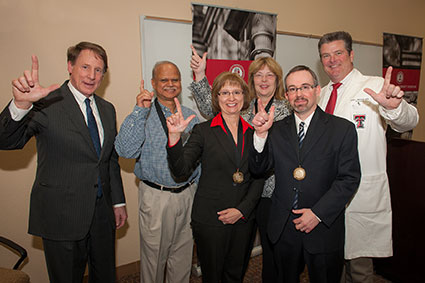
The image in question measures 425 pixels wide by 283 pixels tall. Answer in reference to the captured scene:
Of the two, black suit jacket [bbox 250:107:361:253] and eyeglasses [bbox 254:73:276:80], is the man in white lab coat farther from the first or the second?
eyeglasses [bbox 254:73:276:80]

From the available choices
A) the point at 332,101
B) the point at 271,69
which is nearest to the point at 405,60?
the point at 332,101

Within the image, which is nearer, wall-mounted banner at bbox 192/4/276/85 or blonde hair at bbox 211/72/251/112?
blonde hair at bbox 211/72/251/112

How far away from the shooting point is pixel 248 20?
2.94 m

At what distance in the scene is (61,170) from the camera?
5.32 feet

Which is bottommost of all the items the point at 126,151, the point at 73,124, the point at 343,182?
the point at 343,182

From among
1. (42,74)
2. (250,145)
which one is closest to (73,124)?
(42,74)

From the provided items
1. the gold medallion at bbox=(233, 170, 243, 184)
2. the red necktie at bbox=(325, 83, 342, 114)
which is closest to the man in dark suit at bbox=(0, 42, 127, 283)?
the gold medallion at bbox=(233, 170, 243, 184)

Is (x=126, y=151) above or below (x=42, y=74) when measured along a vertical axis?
below

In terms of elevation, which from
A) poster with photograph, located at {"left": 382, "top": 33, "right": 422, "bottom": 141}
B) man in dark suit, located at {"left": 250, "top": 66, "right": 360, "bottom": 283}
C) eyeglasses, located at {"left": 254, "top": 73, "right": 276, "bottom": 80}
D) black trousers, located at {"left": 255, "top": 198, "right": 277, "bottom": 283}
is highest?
poster with photograph, located at {"left": 382, "top": 33, "right": 422, "bottom": 141}

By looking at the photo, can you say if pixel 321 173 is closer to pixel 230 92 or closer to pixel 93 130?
pixel 230 92

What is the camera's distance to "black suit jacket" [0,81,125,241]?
63.2 inches

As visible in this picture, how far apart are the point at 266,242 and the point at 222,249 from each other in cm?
48

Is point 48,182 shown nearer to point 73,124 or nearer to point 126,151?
point 73,124

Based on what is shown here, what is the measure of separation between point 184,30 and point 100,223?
78.6 inches
